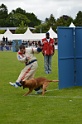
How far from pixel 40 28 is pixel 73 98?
313 feet

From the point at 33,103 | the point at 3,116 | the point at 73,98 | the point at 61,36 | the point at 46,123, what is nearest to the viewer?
the point at 46,123

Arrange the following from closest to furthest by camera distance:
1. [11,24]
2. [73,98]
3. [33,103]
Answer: [33,103]
[73,98]
[11,24]

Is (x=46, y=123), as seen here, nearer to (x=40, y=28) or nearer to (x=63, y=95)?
(x=63, y=95)

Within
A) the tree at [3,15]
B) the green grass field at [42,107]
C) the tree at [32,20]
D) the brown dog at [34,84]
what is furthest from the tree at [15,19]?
the brown dog at [34,84]

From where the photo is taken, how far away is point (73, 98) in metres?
11.7

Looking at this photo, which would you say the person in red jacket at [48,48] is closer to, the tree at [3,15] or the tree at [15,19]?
the tree at [15,19]

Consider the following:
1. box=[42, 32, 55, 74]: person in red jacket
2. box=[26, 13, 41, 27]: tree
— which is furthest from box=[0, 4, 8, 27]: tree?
box=[42, 32, 55, 74]: person in red jacket

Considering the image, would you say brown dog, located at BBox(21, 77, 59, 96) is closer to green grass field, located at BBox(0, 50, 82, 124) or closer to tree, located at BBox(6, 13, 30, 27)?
green grass field, located at BBox(0, 50, 82, 124)

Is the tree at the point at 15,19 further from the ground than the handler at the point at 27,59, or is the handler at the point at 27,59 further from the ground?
the handler at the point at 27,59

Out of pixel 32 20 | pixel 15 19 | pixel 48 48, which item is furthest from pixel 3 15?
pixel 48 48

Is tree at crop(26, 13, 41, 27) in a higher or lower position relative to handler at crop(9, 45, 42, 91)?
lower

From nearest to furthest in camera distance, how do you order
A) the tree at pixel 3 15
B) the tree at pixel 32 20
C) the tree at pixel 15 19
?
the tree at pixel 15 19 < the tree at pixel 3 15 < the tree at pixel 32 20

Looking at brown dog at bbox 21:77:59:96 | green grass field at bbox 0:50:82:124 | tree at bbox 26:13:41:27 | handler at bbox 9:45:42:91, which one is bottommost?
tree at bbox 26:13:41:27

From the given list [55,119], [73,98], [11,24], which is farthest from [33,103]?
[11,24]
